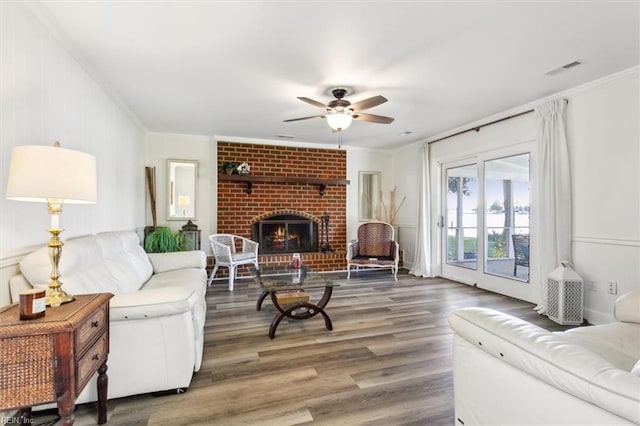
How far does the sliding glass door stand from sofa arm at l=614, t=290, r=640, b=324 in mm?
2108

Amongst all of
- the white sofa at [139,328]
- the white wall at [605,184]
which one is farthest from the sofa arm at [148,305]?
the white wall at [605,184]

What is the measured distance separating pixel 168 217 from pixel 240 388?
3.84m

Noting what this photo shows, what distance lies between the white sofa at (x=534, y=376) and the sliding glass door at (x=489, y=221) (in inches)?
103

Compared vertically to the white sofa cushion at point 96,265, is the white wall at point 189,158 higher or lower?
higher

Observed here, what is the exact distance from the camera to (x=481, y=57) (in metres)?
2.53

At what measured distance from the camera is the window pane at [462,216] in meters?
4.68

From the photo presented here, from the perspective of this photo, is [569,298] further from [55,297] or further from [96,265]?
[96,265]

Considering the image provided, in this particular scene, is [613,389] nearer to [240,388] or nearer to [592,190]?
[240,388]

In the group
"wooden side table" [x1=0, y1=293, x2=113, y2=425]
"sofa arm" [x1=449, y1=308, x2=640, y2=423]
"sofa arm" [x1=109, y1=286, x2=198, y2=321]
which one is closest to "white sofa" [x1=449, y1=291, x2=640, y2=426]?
"sofa arm" [x1=449, y1=308, x2=640, y2=423]

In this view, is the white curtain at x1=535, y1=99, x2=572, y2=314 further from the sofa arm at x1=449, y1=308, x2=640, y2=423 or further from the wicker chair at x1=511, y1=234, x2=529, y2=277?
the sofa arm at x1=449, y1=308, x2=640, y2=423

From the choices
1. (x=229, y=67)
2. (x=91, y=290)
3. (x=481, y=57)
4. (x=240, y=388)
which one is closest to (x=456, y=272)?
(x=481, y=57)

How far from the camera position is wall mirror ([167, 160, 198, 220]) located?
5.05m

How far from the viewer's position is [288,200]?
5605 millimetres

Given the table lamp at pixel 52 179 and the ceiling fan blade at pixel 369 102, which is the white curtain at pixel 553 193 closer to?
the ceiling fan blade at pixel 369 102
